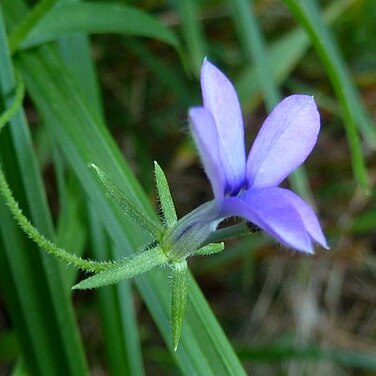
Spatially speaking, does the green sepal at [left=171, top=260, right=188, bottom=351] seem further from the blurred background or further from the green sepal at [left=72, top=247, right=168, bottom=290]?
the blurred background

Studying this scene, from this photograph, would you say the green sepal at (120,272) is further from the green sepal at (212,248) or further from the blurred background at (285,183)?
the blurred background at (285,183)

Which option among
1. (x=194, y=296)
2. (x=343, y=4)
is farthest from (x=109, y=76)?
(x=194, y=296)

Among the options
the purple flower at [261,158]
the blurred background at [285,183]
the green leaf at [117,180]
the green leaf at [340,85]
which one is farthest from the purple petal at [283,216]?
the blurred background at [285,183]

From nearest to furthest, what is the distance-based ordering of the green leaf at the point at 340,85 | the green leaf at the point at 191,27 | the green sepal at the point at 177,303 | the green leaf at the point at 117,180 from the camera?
the green sepal at the point at 177,303
the green leaf at the point at 117,180
the green leaf at the point at 340,85
the green leaf at the point at 191,27

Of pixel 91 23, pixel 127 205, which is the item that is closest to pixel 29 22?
pixel 91 23

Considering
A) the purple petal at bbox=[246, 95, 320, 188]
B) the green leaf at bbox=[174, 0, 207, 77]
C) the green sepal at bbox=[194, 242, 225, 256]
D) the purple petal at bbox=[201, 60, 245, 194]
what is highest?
the green leaf at bbox=[174, 0, 207, 77]

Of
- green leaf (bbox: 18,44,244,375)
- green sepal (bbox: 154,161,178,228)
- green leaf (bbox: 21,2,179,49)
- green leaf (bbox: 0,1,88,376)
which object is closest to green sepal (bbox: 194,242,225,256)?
green sepal (bbox: 154,161,178,228)

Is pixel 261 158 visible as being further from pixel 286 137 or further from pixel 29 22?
pixel 29 22
